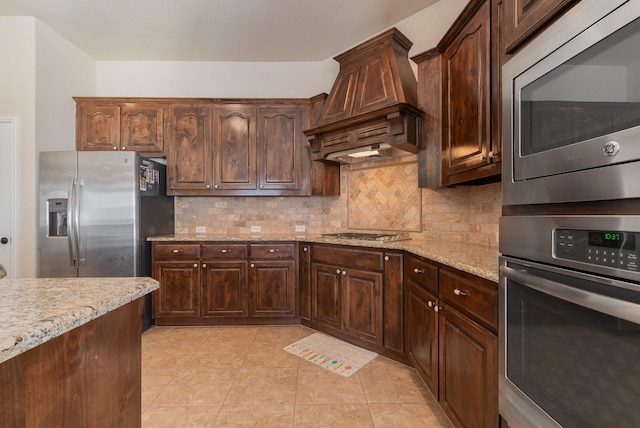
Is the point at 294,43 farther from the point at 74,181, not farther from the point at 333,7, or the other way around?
the point at 74,181

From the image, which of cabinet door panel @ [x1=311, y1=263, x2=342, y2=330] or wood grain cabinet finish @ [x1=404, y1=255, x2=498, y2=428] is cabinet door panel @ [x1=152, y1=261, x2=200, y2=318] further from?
wood grain cabinet finish @ [x1=404, y1=255, x2=498, y2=428]

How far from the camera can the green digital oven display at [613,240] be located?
0.63m

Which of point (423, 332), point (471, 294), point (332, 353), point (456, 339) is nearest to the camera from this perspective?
point (471, 294)

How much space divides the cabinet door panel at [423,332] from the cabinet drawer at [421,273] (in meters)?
0.03

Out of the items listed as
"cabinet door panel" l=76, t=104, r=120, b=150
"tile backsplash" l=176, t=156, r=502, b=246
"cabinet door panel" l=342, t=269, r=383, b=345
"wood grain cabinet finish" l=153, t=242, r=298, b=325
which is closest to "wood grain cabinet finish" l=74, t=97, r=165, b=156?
"cabinet door panel" l=76, t=104, r=120, b=150

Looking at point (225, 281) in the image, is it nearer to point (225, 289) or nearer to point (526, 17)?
point (225, 289)

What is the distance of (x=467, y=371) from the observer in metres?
1.37

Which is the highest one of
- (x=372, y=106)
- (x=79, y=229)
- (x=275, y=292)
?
(x=372, y=106)

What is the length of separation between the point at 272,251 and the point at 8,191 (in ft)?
8.32

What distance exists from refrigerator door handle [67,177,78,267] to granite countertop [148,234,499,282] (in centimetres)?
61

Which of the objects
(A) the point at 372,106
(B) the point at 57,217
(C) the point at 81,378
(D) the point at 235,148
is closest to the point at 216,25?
(D) the point at 235,148

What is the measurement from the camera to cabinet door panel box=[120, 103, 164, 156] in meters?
3.36

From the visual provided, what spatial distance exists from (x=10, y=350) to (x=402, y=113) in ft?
7.88

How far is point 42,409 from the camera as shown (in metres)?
0.65
